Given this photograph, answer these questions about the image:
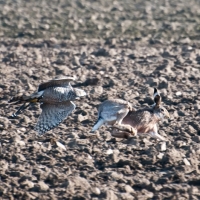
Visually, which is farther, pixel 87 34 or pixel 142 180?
pixel 87 34

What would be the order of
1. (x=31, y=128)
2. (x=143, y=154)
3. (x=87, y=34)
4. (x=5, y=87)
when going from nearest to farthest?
(x=143, y=154)
(x=31, y=128)
(x=5, y=87)
(x=87, y=34)

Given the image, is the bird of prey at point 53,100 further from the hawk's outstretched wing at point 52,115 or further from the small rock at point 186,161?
the small rock at point 186,161

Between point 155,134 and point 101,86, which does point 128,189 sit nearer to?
point 155,134

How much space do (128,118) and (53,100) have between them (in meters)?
0.82

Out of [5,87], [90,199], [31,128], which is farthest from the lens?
[5,87]

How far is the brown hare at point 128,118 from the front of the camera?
7.68 meters

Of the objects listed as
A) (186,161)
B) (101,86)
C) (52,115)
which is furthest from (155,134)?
(101,86)

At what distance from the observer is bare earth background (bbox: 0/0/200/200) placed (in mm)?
6441

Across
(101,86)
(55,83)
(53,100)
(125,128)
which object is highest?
(55,83)

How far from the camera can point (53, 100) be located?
803 centimetres

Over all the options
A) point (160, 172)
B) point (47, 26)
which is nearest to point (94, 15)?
point (47, 26)

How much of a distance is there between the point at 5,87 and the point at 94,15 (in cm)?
598

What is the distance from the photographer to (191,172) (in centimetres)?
667

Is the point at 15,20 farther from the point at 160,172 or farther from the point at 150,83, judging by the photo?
the point at 160,172
